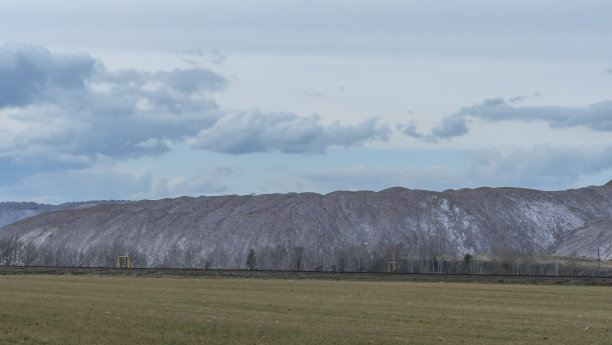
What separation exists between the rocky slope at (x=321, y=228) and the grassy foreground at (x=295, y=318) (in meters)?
81.9

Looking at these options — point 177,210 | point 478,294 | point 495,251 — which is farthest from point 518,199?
point 478,294

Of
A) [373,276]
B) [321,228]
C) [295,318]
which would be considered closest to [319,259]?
[321,228]

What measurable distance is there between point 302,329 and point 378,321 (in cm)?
400

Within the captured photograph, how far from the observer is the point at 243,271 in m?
71.9

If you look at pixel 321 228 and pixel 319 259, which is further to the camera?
pixel 321 228

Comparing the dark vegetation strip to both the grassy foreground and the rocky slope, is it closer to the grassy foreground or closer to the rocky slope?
the grassy foreground

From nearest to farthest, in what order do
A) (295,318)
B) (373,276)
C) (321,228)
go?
(295,318) < (373,276) < (321,228)

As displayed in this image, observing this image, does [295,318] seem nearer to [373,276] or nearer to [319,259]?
[373,276]

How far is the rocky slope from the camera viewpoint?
135 metres

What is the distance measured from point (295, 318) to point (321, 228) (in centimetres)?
11853

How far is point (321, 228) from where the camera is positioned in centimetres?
14788

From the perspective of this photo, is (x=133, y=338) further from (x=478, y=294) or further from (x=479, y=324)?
(x=478, y=294)

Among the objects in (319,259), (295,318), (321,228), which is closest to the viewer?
(295,318)

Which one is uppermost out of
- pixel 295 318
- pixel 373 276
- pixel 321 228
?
pixel 321 228
